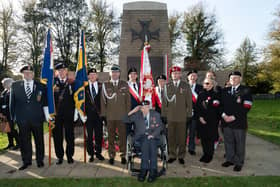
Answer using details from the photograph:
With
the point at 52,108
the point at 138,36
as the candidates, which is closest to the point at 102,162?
the point at 52,108

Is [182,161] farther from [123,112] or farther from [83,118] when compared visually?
[83,118]

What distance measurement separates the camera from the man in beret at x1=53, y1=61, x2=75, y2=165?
4.49 meters

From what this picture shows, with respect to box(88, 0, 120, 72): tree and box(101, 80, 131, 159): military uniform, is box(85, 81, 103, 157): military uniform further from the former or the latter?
box(88, 0, 120, 72): tree

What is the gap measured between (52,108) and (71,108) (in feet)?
1.15

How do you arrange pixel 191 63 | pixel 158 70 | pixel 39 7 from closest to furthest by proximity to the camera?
pixel 158 70, pixel 39 7, pixel 191 63

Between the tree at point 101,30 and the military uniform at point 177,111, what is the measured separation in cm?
1779

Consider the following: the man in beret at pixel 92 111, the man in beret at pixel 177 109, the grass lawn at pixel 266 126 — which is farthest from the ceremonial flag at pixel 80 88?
the grass lawn at pixel 266 126

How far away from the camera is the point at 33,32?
20.2 metres

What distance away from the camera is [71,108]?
453 cm

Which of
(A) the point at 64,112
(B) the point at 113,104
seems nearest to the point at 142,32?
(B) the point at 113,104

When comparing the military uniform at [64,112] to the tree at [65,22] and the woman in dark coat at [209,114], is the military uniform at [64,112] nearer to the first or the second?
the woman in dark coat at [209,114]

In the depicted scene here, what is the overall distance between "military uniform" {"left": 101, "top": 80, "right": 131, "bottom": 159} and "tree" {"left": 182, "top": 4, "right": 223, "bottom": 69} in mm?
20869

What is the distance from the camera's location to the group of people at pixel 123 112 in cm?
420

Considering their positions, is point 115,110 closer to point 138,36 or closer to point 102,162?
point 102,162
